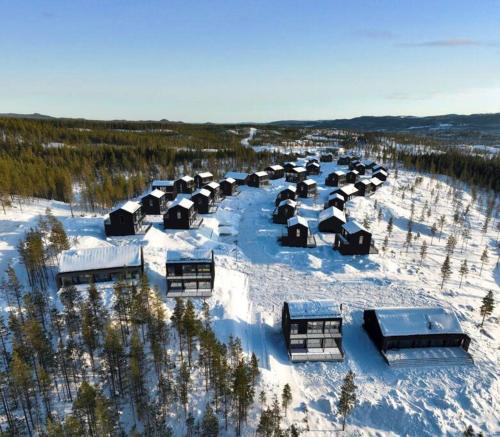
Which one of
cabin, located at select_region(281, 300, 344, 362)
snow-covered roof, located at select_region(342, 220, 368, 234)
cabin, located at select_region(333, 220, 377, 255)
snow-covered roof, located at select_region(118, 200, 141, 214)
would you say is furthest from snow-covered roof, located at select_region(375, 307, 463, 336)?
snow-covered roof, located at select_region(118, 200, 141, 214)

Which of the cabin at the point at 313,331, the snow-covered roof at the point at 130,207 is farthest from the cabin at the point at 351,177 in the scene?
the cabin at the point at 313,331

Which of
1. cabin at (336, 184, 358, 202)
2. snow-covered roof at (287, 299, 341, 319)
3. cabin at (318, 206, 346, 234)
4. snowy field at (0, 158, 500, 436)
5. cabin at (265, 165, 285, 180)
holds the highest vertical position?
cabin at (265, 165, 285, 180)

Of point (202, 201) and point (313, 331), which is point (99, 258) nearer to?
point (313, 331)

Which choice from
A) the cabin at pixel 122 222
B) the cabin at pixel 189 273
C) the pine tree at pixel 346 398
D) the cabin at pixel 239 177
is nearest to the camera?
the pine tree at pixel 346 398

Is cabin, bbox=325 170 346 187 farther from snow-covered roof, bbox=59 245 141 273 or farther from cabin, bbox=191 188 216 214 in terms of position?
snow-covered roof, bbox=59 245 141 273

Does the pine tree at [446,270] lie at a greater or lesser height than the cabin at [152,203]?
lesser

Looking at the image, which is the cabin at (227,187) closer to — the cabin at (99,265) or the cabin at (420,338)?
the cabin at (99,265)

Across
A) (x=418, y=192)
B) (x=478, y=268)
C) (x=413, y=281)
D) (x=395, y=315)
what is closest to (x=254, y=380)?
(x=395, y=315)

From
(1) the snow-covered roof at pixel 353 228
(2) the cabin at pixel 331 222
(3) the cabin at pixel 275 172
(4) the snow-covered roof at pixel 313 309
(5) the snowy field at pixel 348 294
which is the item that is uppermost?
(3) the cabin at pixel 275 172
